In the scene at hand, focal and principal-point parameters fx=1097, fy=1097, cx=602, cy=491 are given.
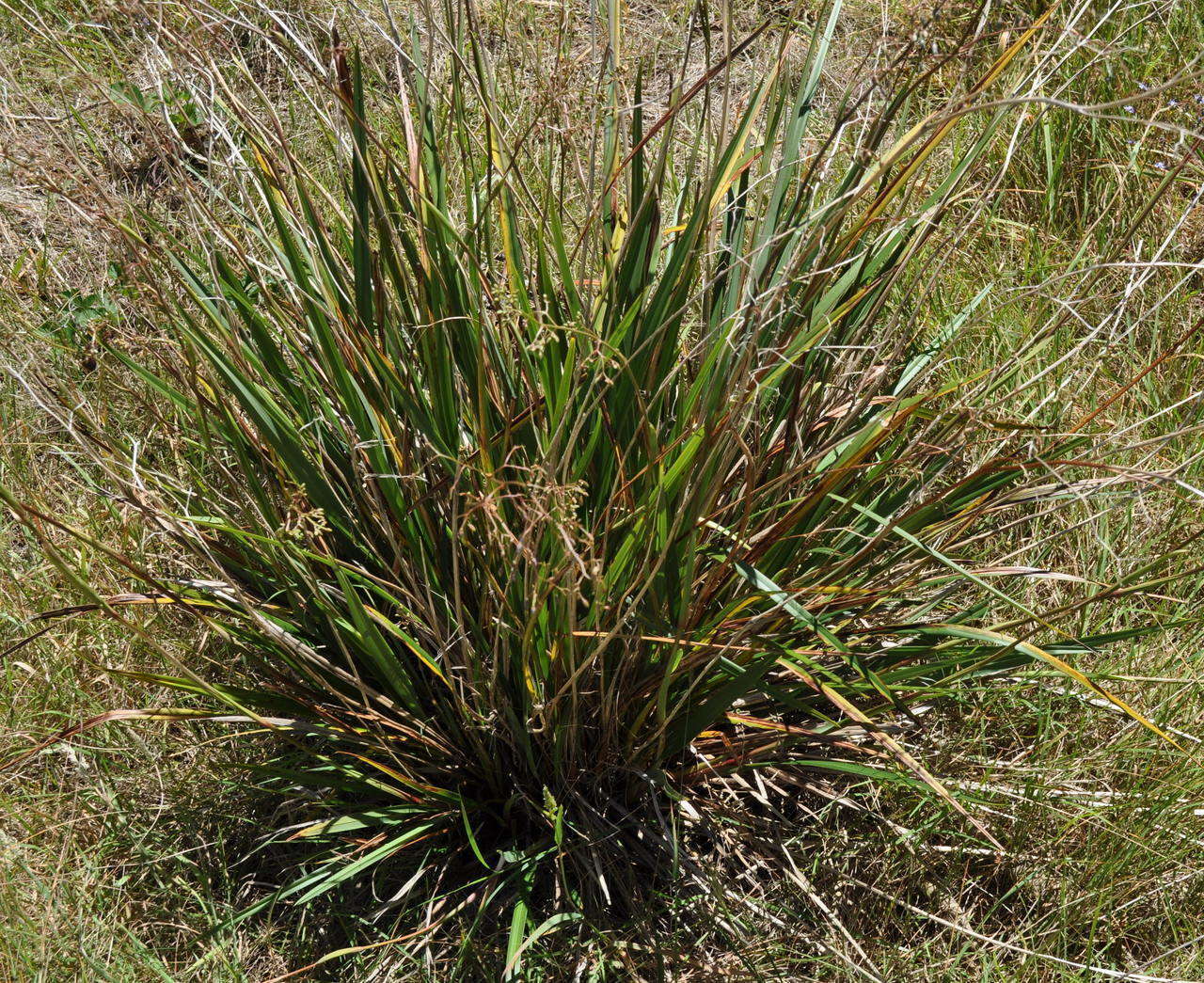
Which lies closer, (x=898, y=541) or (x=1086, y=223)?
(x=898, y=541)

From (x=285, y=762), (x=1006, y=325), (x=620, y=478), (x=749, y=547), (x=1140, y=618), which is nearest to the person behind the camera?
(x=620, y=478)

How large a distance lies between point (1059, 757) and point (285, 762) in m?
1.19

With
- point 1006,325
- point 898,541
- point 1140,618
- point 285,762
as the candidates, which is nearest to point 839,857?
point 898,541

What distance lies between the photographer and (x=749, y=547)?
1.46m

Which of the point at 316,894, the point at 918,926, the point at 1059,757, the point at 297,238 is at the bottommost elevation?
the point at 918,926

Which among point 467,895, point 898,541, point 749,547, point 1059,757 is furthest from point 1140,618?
point 467,895

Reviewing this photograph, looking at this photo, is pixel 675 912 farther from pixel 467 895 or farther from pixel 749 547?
pixel 749 547

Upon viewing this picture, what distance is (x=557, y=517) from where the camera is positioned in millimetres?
1234

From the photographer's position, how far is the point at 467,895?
1.59m

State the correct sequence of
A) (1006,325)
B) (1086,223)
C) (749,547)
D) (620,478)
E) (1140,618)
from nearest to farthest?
(620,478), (749,547), (1140,618), (1006,325), (1086,223)

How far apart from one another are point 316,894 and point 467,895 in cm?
22

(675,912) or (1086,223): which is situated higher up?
(1086,223)

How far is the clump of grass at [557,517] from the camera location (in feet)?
4.42

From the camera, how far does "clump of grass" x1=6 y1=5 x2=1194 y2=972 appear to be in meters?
1.35
